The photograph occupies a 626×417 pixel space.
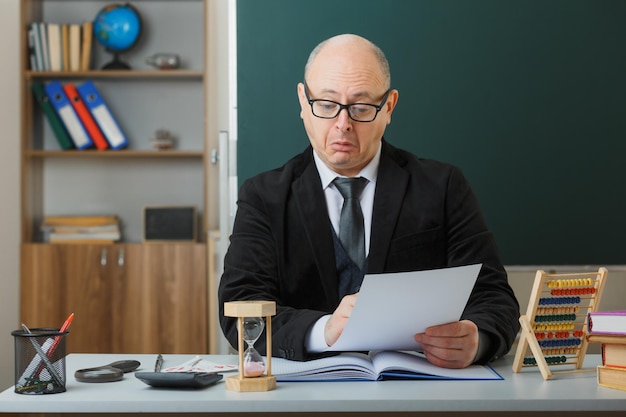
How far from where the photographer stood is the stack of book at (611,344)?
1475 mm

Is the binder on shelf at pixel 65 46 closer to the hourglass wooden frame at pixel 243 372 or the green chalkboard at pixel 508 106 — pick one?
the green chalkboard at pixel 508 106

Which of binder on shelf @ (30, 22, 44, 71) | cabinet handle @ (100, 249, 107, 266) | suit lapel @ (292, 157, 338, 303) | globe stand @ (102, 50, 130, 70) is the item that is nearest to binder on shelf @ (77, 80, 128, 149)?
globe stand @ (102, 50, 130, 70)

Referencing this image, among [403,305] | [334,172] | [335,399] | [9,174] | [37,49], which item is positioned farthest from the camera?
[37,49]

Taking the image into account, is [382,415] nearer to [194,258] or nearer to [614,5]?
[614,5]

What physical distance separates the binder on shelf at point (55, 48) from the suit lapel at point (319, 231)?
3.20m

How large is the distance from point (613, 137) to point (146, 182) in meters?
2.99

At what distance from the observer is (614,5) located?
118 inches

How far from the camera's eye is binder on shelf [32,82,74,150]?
484 cm

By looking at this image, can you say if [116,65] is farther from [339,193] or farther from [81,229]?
[339,193]

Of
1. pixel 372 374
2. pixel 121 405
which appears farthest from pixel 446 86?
pixel 121 405

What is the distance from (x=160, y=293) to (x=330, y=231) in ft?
9.43

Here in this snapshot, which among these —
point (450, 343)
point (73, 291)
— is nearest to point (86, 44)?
point (73, 291)

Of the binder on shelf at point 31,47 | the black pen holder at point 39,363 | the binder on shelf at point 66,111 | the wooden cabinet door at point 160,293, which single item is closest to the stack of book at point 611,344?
the black pen holder at point 39,363

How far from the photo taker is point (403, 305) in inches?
58.2
